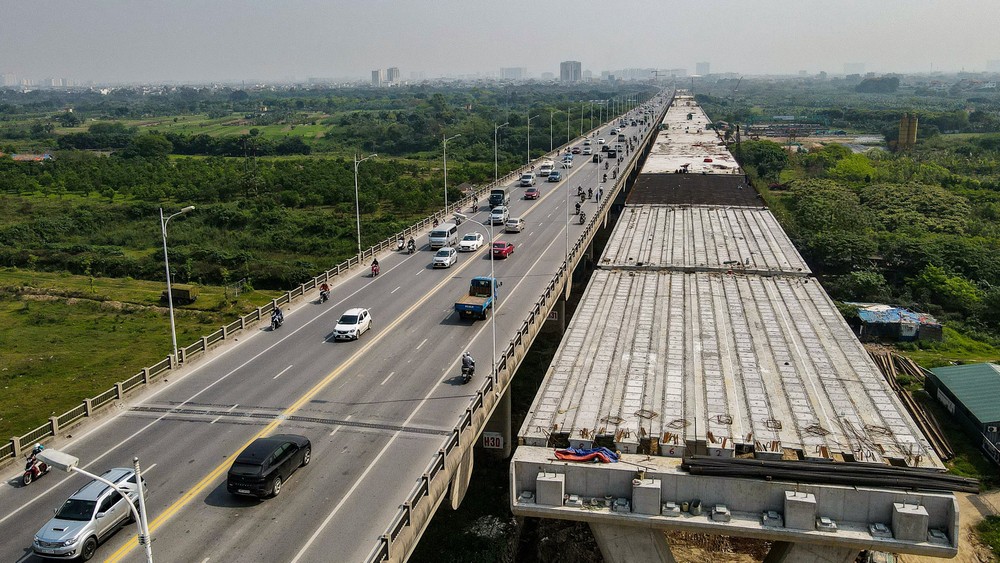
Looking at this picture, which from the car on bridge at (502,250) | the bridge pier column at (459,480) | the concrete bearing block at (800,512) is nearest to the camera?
the concrete bearing block at (800,512)

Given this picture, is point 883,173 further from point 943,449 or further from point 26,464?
point 26,464

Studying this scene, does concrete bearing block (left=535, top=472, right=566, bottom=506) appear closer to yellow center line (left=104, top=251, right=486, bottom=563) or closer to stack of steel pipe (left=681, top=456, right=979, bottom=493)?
stack of steel pipe (left=681, top=456, right=979, bottom=493)

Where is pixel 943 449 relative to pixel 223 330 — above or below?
below

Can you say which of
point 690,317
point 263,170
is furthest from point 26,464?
point 263,170

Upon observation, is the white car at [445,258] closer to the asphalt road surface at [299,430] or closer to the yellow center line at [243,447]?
the asphalt road surface at [299,430]

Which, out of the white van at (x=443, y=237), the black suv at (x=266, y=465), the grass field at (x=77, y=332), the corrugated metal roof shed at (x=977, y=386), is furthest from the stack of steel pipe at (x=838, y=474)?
the white van at (x=443, y=237)

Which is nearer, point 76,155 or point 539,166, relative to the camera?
point 539,166
